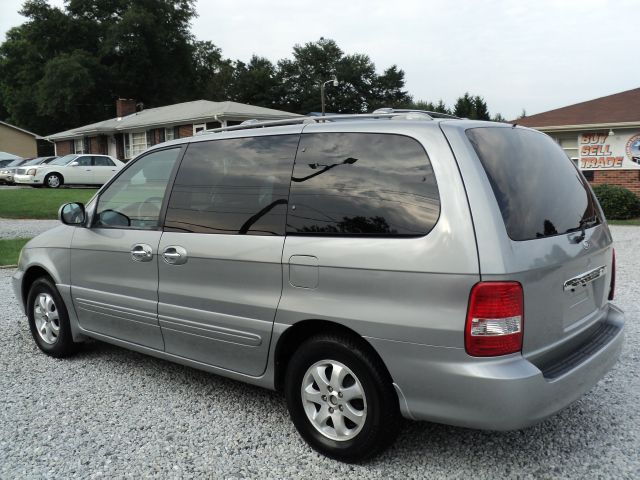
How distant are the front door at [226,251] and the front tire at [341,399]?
30 centimetres

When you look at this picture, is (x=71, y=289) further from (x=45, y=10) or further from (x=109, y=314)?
(x=45, y=10)

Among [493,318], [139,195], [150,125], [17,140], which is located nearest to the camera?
[493,318]

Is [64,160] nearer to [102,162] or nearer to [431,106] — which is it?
[102,162]

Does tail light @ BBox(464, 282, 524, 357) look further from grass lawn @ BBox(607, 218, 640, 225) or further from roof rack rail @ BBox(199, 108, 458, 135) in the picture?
grass lawn @ BBox(607, 218, 640, 225)

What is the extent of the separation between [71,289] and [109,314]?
0.54m

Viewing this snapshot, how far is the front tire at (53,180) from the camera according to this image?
2583 centimetres

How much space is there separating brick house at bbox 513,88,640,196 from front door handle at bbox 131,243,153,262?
56.8 ft

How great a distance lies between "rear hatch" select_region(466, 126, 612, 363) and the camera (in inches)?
107

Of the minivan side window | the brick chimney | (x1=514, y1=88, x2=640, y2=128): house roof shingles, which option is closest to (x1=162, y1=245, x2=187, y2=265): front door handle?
the minivan side window

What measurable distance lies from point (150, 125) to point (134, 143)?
12.3 ft

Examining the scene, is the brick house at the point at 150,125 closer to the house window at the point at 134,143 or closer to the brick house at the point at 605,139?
the house window at the point at 134,143

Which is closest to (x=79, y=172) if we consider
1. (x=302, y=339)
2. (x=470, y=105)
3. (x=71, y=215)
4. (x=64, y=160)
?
(x=64, y=160)

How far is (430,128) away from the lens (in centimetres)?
296

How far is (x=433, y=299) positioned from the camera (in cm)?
271
